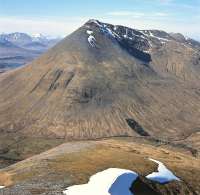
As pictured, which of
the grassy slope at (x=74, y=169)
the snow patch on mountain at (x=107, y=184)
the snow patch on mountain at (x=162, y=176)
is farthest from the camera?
the snow patch on mountain at (x=162, y=176)

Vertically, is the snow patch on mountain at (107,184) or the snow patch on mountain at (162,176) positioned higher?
the snow patch on mountain at (107,184)

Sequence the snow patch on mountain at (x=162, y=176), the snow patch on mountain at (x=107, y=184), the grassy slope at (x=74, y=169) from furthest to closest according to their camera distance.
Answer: the snow patch on mountain at (x=162, y=176), the grassy slope at (x=74, y=169), the snow patch on mountain at (x=107, y=184)

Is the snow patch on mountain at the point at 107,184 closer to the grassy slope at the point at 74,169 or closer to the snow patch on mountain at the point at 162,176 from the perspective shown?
the grassy slope at the point at 74,169

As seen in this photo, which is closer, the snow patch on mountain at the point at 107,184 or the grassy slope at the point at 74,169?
the snow patch on mountain at the point at 107,184

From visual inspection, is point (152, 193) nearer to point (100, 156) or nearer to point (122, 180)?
point (122, 180)

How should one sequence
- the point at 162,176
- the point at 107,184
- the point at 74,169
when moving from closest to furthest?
the point at 107,184, the point at 74,169, the point at 162,176

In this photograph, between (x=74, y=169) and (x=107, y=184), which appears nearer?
(x=107, y=184)

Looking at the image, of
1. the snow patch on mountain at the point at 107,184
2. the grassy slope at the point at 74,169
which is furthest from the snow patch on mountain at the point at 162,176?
the snow patch on mountain at the point at 107,184

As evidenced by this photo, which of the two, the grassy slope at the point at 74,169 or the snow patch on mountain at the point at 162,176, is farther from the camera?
the snow patch on mountain at the point at 162,176

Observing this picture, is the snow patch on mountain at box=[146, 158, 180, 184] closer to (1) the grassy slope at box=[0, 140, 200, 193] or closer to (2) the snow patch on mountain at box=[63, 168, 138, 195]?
(1) the grassy slope at box=[0, 140, 200, 193]

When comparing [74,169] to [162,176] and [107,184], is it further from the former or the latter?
[162,176]

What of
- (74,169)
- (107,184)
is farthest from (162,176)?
(107,184)

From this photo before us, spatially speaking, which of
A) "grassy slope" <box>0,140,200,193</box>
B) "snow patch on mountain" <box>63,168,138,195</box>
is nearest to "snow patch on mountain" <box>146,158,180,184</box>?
"grassy slope" <box>0,140,200,193</box>
